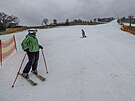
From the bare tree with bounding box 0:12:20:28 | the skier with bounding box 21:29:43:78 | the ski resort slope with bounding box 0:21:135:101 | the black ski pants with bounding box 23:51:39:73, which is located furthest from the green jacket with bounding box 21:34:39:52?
the bare tree with bounding box 0:12:20:28

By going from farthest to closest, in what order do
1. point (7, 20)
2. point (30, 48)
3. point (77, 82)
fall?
point (7, 20)
point (30, 48)
point (77, 82)

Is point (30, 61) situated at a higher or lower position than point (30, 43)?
lower

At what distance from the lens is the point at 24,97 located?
4.91 m

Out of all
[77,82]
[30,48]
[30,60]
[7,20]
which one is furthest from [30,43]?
[7,20]

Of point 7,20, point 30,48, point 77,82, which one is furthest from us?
point 7,20

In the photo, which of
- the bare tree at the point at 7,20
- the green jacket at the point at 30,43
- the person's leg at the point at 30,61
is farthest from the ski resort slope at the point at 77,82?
the bare tree at the point at 7,20

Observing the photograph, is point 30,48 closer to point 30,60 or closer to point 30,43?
point 30,43

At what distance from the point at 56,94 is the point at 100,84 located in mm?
1524

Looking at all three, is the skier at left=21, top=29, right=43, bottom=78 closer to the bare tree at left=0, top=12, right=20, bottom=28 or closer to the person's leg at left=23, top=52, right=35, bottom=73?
the person's leg at left=23, top=52, right=35, bottom=73

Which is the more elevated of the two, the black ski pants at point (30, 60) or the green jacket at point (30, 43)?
the green jacket at point (30, 43)

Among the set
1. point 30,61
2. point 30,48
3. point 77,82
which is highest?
point 30,48

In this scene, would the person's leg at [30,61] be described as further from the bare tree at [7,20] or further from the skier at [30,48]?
the bare tree at [7,20]

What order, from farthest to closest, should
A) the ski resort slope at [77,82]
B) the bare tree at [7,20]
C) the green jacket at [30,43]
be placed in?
the bare tree at [7,20]
the green jacket at [30,43]
the ski resort slope at [77,82]

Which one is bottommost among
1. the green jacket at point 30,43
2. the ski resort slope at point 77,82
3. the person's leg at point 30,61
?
the ski resort slope at point 77,82
